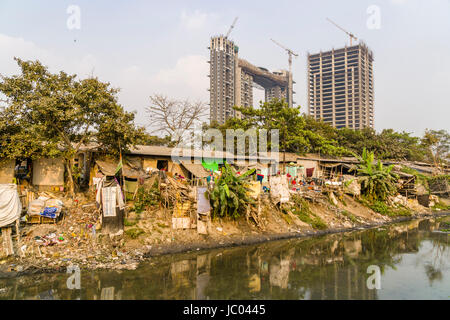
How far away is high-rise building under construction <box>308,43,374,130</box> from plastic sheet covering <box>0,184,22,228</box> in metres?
91.3

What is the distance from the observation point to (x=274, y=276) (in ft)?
35.8

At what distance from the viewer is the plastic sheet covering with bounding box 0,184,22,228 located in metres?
10.6

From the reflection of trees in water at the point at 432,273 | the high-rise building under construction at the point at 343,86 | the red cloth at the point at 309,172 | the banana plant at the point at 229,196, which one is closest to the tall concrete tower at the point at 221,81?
the high-rise building under construction at the point at 343,86

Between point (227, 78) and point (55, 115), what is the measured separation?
67831 millimetres

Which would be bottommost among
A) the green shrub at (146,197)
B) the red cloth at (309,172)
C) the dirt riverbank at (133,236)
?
the dirt riverbank at (133,236)

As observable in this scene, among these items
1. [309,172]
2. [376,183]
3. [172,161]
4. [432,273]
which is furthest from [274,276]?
[309,172]

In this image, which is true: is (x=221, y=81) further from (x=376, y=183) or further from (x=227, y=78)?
(x=376, y=183)

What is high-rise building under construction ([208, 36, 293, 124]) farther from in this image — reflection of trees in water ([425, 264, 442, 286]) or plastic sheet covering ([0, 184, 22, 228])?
plastic sheet covering ([0, 184, 22, 228])

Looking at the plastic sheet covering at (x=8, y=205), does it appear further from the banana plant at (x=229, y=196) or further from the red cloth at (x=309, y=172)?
the red cloth at (x=309, y=172)

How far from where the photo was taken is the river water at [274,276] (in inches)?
362

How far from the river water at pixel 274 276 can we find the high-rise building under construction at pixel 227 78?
5824 cm

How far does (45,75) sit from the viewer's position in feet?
45.3

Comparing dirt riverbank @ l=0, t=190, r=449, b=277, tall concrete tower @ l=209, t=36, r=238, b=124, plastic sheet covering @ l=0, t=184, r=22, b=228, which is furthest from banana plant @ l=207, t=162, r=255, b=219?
tall concrete tower @ l=209, t=36, r=238, b=124
